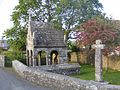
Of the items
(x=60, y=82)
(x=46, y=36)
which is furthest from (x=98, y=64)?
(x=46, y=36)

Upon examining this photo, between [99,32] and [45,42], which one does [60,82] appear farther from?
[45,42]

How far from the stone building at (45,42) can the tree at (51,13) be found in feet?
6.94

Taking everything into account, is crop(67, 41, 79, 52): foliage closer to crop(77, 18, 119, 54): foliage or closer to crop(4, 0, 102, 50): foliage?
crop(4, 0, 102, 50): foliage

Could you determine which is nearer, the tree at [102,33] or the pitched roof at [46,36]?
the tree at [102,33]

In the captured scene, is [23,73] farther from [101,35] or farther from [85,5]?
[85,5]

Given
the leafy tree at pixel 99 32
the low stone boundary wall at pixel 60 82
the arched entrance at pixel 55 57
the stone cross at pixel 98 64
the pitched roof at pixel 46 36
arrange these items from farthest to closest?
1. the arched entrance at pixel 55 57
2. the pitched roof at pixel 46 36
3. the leafy tree at pixel 99 32
4. the stone cross at pixel 98 64
5. the low stone boundary wall at pixel 60 82

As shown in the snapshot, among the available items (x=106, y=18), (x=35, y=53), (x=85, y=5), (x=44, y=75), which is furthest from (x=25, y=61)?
(x=44, y=75)

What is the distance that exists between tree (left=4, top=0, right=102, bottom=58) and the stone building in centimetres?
212

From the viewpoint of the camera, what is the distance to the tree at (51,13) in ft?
140

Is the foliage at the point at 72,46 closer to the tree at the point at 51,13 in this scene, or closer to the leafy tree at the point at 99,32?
Result: the tree at the point at 51,13

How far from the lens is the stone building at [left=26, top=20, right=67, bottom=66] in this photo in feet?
124

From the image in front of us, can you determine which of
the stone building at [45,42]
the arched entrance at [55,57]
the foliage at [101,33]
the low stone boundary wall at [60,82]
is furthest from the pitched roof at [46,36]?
the low stone boundary wall at [60,82]

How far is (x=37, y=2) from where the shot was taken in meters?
47.6

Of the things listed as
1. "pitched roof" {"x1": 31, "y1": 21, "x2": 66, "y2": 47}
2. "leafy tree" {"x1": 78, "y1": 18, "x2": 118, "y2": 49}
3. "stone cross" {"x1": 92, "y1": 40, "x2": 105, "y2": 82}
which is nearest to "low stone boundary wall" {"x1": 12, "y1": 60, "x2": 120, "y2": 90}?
"stone cross" {"x1": 92, "y1": 40, "x2": 105, "y2": 82}
